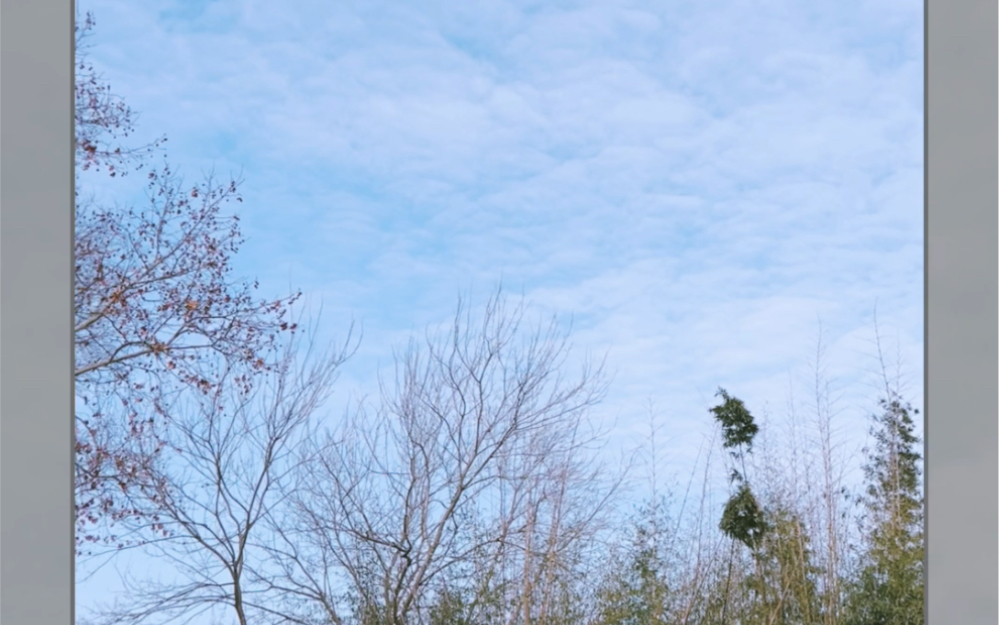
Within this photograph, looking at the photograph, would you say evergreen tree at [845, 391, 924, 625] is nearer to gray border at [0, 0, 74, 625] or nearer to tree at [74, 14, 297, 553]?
tree at [74, 14, 297, 553]

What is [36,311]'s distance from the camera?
2.15 m

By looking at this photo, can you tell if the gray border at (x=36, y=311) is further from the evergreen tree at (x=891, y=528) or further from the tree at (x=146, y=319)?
the evergreen tree at (x=891, y=528)

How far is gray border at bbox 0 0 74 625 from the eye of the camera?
2076mm

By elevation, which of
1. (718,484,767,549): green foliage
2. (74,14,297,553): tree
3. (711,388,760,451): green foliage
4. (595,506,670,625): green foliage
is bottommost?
(595,506,670,625): green foliage

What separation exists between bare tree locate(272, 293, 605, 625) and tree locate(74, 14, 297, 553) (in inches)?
26.6

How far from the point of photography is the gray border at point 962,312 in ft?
6.93

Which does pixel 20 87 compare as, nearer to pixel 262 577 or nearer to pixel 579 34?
pixel 579 34

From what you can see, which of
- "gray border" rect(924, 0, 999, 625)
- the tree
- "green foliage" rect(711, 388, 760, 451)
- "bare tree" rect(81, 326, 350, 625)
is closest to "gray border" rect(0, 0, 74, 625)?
"gray border" rect(924, 0, 999, 625)

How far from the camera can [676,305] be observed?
13.7 ft

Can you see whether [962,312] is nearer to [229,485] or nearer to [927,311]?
[927,311]

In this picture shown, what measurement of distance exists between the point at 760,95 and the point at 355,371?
2.24m

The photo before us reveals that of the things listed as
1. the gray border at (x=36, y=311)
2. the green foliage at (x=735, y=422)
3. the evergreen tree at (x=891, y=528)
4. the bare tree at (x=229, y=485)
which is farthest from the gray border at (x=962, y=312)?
the bare tree at (x=229, y=485)

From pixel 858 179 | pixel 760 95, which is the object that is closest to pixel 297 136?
pixel 760 95

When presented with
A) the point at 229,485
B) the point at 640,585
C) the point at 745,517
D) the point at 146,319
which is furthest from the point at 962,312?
the point at 146,319
